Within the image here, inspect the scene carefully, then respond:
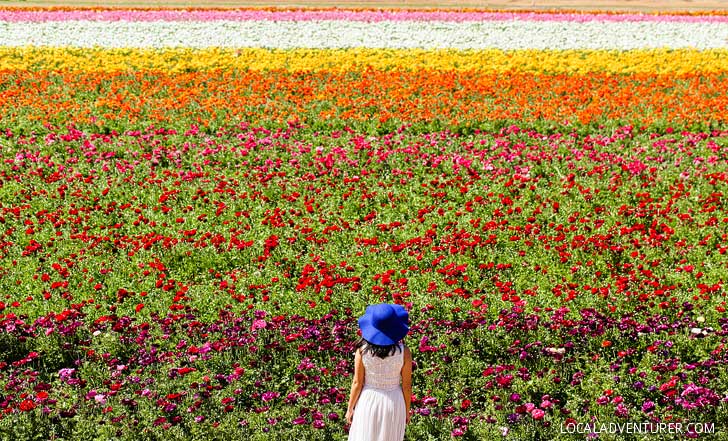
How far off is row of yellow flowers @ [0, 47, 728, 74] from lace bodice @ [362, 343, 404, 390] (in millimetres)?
14262

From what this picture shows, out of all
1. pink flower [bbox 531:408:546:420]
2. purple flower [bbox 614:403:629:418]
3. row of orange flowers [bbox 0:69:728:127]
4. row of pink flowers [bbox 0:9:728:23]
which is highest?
row of pink flowers [bbox 0:9:728:23]

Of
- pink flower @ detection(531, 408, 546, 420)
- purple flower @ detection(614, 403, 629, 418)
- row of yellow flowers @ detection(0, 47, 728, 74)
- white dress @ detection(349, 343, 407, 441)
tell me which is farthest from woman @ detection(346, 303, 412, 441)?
row of yellow flowers @ detection(0, 47, 728, 74)

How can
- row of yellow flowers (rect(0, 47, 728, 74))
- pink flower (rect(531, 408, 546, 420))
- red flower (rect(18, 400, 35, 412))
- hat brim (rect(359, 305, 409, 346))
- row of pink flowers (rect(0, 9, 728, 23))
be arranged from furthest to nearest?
row of pink flowers (rect(0, 9, 728, 23)) < row of yellow flowers (rect(0, 47, 728, 74)) < pink flower (rect(531, 408, 546, 420)) < red flower (rect(18, 400, 35, 412)) < hat brim (rect(359, 305, 409, 346))

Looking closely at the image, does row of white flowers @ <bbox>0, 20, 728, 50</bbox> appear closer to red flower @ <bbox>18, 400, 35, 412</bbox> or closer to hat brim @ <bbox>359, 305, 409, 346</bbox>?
red flower @ <bbox>18, 400, 35, 412</bbox>

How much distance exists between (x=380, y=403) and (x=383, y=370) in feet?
0.84

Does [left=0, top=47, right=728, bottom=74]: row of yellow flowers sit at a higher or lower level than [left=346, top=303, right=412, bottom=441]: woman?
higher

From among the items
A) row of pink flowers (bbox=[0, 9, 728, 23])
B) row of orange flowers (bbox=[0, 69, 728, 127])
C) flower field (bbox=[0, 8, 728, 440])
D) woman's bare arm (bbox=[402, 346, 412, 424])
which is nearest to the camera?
woman's bare arm (bbox=[402, 346, 412, 424])

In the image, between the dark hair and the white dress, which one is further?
the white dress

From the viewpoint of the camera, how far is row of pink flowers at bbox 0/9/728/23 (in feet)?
80.8

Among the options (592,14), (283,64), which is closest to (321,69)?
(283,64)

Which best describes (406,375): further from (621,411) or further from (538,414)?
(621,411)

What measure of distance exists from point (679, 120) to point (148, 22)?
57.5 feet

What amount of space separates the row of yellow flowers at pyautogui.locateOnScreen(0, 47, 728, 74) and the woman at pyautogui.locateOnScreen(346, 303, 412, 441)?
14.2 metres

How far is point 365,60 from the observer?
19156 millimetres
